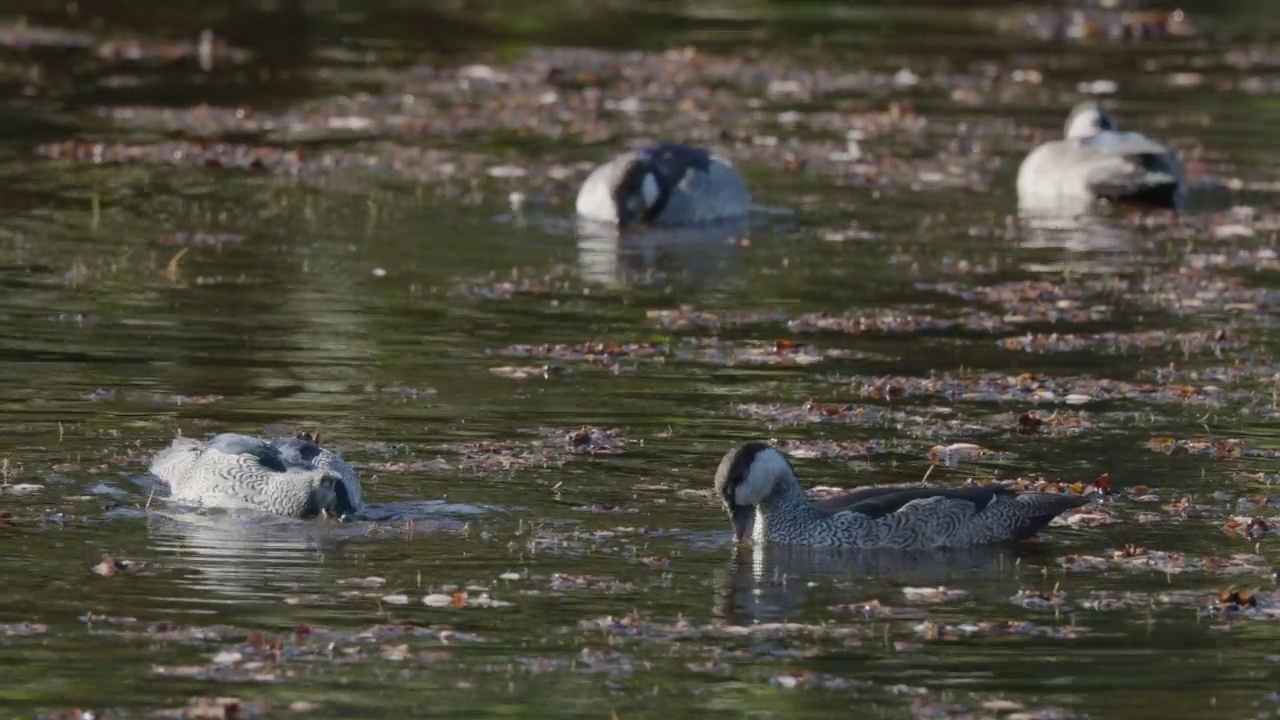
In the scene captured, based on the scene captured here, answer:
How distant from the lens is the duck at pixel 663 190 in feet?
80.5

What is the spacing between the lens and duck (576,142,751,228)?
24.5 metres

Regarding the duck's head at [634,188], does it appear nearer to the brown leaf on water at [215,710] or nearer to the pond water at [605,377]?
the pond water at [605,377]

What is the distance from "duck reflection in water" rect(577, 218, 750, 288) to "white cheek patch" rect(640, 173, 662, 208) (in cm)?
29

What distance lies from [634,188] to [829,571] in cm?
1172

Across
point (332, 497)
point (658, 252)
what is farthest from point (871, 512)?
point (658, 252)

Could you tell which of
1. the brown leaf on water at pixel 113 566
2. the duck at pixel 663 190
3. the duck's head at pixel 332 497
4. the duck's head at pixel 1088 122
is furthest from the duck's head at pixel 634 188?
the brown leaf on water at pixel 113 566

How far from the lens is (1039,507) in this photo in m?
13.7

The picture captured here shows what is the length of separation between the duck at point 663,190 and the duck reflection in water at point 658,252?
105mm

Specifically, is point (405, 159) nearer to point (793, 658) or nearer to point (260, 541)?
point (260, 541)

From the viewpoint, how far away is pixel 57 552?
508 inches

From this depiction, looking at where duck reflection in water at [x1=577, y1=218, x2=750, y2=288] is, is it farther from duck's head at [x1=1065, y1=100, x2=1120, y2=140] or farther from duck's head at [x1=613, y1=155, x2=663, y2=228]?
duck's head at [x1=1065, y1=100, x2=1120, y2=140]

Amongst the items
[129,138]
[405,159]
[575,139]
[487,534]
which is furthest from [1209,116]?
[487,534]

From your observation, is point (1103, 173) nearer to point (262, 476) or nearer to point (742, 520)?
point (742, 520)

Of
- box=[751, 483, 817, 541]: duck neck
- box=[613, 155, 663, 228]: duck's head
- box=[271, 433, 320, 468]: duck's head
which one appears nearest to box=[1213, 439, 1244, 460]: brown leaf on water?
box=[751, 483, 817, 541]: duck neck
